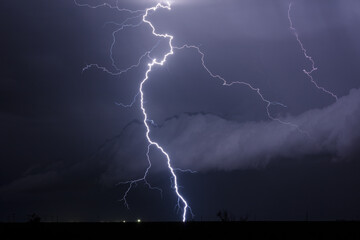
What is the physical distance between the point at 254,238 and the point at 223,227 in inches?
113

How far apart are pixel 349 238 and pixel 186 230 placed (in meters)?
5.98

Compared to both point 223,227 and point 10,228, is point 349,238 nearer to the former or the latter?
point 223,227

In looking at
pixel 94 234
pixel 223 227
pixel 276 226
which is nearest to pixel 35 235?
pixel 94 234

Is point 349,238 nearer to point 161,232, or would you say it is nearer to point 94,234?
point 161,232

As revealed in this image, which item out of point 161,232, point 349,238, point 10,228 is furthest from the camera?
point 10,228

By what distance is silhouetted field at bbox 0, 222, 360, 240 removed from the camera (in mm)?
22536

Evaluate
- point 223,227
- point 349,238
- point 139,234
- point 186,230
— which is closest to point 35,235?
point 139,234

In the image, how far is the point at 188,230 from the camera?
2378 cm

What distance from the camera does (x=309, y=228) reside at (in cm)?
2478

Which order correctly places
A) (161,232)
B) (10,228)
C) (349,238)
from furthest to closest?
1. (10,228)
2. (161,232)
3. (349,238)

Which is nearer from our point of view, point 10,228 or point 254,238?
point 254,238

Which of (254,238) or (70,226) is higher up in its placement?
(70,226)

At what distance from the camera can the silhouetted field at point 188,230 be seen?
73.9ft

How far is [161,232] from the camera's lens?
2345cm
